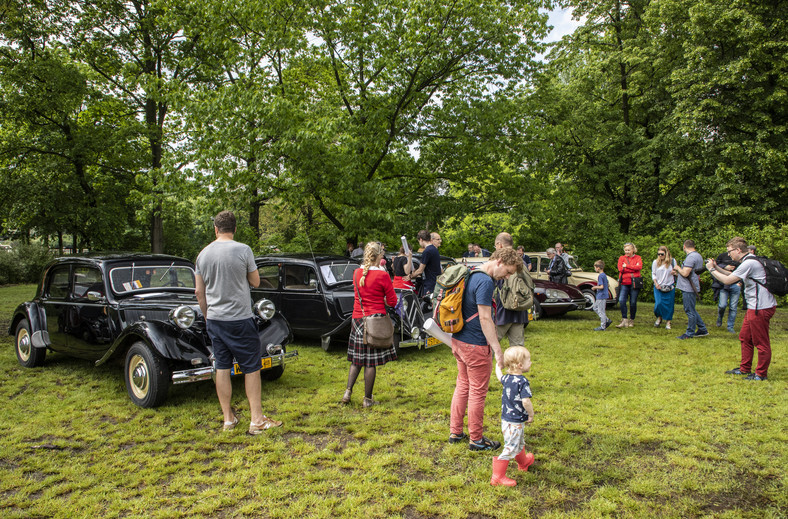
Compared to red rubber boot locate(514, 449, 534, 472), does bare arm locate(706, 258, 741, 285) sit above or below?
above

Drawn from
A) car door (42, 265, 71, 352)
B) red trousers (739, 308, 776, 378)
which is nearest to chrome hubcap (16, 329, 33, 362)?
car door (42, 265, 71, 352)

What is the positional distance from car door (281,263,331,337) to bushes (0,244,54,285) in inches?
856

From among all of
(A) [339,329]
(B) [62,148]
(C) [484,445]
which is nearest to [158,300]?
(A) [339,329]

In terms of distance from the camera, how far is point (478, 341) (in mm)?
3936

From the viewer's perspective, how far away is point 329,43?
13852 mm

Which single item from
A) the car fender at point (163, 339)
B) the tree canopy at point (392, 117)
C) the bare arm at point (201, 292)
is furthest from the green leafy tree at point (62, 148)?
the bare arm at point (201, 292)

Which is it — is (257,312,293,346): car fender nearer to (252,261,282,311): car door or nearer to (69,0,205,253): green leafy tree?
(252,261,282,311): car door

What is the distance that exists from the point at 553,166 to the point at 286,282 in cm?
1734

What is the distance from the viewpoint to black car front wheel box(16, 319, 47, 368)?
7065mm

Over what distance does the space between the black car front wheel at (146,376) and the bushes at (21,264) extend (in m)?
23.6

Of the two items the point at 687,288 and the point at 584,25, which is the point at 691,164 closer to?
the point at 584,25

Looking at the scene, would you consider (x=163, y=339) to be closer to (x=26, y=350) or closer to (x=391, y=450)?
(x=391, y=450)

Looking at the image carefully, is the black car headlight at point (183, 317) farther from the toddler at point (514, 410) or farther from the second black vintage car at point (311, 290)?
the toddler at point (514, 410)

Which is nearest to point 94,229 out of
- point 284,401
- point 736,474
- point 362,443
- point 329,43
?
point 329,43
